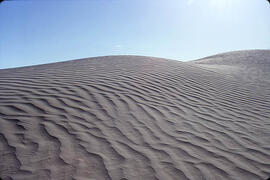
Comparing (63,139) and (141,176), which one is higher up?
(63,139)

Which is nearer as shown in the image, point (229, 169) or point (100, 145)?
point (229, 169)

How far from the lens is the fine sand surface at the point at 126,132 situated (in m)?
1.97

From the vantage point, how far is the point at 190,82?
527 centimetres

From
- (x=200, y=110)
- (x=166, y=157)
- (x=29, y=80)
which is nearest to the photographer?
(x=166, y=157)

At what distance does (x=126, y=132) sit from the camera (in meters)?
2.62

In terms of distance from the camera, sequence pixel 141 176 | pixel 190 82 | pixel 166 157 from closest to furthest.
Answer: pixel 141 176 → pixel 166 157 → pixel 190 82

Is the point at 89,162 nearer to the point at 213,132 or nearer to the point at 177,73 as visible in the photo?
the point at 213,132

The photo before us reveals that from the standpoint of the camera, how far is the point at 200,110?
3598mm

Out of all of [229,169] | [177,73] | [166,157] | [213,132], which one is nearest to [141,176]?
[166,157]

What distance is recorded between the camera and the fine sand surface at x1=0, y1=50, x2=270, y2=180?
197 cm

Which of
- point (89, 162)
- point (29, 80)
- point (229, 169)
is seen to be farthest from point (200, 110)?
point (29, 80)

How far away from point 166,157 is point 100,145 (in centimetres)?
82

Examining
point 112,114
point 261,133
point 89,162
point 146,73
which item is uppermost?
point 146,73

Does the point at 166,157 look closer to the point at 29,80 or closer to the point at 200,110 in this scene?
the point at 200,110
